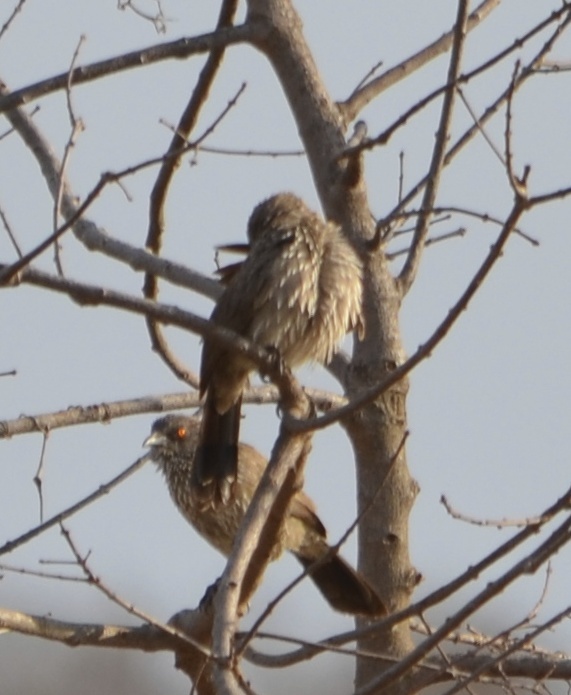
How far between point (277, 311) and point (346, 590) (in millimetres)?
1125

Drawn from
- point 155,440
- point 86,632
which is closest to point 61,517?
Result: point 86,632

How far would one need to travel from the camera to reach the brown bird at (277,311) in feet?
17.8

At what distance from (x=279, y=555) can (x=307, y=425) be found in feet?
8.48

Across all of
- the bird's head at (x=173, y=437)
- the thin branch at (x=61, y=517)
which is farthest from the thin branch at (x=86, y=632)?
the bird's head at (x=173, y=437)

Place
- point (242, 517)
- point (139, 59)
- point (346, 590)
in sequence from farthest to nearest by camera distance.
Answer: point (242, 517) → point (346, 590) → point (139, 59)

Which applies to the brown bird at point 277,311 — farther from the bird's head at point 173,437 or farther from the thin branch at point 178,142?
the bird's head at point 173,437

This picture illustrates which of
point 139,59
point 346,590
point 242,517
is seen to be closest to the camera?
point 139,59

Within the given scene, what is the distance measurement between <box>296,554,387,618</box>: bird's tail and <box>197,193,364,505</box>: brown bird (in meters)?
0.55

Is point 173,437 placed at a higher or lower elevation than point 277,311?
higher

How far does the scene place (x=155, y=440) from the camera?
7.84 meters

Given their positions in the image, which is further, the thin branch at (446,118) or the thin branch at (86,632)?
the thin branch at (86,632)

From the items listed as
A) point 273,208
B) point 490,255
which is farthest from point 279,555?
point 490,255

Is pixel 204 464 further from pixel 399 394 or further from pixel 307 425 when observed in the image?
pixel 307 425

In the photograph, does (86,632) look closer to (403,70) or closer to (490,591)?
(490,591)
